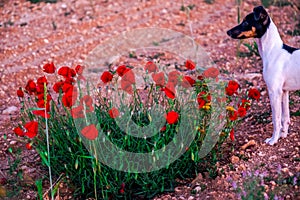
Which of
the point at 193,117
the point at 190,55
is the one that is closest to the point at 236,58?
the point at 190,55

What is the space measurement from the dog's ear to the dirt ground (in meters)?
0.93

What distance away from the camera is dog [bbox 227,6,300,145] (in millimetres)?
3533

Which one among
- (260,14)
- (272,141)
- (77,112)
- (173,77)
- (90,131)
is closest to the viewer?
(90,131)

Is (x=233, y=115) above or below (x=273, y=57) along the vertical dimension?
below

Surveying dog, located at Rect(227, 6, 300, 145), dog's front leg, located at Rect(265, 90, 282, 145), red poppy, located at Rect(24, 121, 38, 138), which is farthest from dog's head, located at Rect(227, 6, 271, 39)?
red poppy, located at Rect(24, 121, 38, 138)

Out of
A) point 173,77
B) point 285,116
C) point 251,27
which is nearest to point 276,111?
point 285,116

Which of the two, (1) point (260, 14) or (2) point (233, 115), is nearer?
(2) point (233, 115)

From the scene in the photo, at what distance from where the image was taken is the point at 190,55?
600 centimetres

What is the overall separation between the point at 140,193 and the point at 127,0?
4.59 meters

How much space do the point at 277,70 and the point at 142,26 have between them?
3394 millimetres

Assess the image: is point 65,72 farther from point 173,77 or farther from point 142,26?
point 142,26

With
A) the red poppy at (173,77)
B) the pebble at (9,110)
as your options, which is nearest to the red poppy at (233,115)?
the red poppy at (173,77)

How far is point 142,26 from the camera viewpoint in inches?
264

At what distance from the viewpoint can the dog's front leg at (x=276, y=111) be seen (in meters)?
3.57
